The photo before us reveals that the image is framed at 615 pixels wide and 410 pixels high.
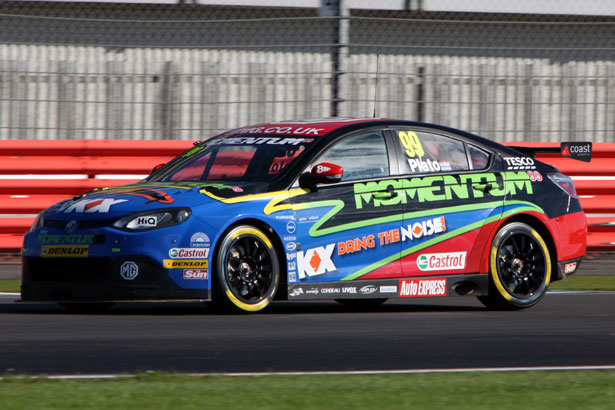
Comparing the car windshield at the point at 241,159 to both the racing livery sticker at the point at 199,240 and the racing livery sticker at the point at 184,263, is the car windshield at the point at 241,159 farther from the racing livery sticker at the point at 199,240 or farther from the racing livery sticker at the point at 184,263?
the racing livery sticker at the point at 184,263

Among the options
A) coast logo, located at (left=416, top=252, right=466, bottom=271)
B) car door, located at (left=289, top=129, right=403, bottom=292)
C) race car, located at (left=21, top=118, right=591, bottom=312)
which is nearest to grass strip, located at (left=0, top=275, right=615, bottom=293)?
race car, located at (left=21, top=118, right=591, bottom=312)

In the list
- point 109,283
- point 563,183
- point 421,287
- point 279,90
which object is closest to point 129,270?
point 109,283

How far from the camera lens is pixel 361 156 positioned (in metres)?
8.78

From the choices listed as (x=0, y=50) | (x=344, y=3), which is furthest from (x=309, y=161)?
(x=0, y=50)

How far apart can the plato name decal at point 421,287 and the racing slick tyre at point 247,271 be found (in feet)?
3.46

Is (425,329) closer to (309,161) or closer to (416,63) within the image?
(309,161)

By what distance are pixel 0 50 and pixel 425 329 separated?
32.9 feet

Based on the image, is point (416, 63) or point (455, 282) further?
point (416, 63)

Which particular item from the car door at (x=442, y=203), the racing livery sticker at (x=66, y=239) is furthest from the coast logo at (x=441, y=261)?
the racing livery sticker at (x=66, y=239)

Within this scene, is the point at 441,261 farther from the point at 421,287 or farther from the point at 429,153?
the point at 429,153

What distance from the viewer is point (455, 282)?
29.4 feet

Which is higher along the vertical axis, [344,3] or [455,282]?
[344,3]

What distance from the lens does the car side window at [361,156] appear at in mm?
8664

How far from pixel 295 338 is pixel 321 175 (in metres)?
1.63
